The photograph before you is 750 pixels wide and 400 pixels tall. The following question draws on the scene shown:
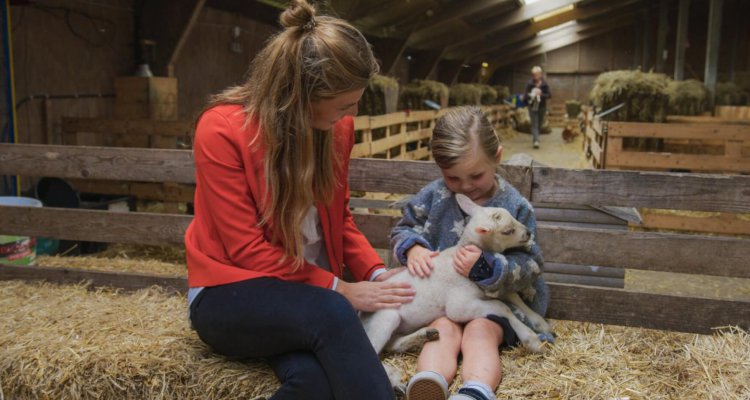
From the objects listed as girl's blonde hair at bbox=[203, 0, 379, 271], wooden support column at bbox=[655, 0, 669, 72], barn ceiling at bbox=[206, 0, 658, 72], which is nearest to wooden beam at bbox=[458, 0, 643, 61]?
barn ceiling at bbox=[206, 0, 658, 72]

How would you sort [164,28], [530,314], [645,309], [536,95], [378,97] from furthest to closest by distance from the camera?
[536,95] < [378,97] < [164,28] < [645,309] < [530,314]

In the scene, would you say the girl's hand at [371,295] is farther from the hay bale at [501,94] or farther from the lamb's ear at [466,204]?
the hay bale at [501,94]

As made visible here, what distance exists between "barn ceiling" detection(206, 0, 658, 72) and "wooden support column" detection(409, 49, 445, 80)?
0.03m

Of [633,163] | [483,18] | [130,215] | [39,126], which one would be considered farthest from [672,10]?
[130,215]

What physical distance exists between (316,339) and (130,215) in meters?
1.92

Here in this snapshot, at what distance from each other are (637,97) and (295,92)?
341 inches

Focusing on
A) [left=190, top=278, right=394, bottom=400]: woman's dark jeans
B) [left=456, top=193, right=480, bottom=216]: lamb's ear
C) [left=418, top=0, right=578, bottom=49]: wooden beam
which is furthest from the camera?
[left=418, top=0, right=578, bottom=49]: wooden beam

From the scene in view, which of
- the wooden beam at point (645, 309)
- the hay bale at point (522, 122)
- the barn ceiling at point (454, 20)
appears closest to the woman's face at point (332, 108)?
the wooden beam at point (645, 309)

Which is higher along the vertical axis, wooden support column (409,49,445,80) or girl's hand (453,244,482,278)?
wooden support column (409,49,445,80)

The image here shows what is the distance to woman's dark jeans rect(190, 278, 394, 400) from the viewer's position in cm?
196

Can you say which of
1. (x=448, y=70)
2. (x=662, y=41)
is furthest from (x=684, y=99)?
(x=448, y=70)

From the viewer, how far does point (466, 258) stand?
239cm

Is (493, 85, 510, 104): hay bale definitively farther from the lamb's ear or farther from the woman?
the woman

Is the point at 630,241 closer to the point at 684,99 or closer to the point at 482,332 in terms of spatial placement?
the point at 482,332
